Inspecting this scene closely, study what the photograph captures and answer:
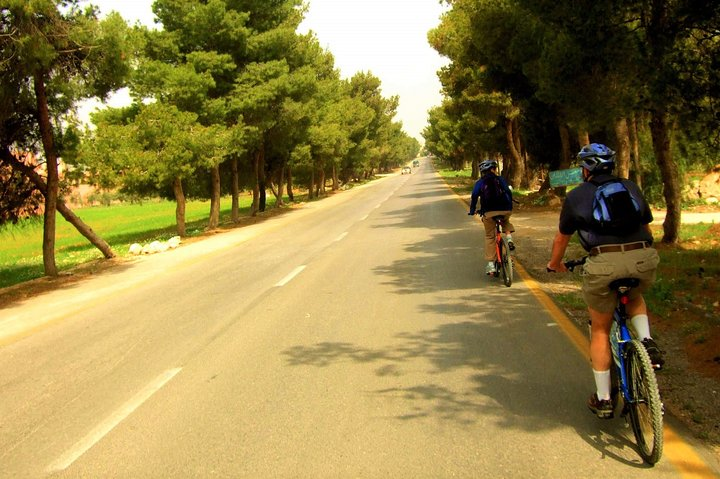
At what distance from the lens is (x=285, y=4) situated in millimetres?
27922

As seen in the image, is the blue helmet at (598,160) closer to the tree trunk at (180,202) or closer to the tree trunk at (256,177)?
the tree trunk at (180,202)

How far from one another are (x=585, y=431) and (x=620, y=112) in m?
9.31

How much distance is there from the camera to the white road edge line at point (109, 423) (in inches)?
165

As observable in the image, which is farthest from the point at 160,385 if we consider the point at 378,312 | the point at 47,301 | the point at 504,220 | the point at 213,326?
the point at 47,301

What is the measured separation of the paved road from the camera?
3.94 metres

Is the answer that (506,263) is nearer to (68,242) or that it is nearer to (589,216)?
(589,216)

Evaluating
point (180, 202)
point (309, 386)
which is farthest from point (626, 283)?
point (180, 202)

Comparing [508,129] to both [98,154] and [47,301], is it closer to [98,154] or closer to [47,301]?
[98,154]

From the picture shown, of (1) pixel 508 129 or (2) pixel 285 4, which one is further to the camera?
(1) pixel 508 129

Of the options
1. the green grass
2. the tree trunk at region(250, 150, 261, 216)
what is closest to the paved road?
the green grass

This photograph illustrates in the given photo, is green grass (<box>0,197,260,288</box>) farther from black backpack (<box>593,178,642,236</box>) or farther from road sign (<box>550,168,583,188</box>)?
black backpack (<box>593,178,642,236</box>)

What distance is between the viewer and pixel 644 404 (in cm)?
372

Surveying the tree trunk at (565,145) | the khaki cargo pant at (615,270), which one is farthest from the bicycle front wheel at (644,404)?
the tree trunk at (565,145)

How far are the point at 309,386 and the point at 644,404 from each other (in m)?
2.73
